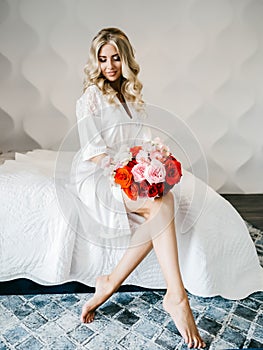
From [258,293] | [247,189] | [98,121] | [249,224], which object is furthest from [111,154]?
[247,189]

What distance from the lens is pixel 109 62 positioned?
220cm

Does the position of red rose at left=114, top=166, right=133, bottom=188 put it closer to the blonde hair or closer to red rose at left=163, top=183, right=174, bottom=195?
red rose at left=163, top=183, right=174, bottom=195

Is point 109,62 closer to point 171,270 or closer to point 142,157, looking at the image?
point 142,157

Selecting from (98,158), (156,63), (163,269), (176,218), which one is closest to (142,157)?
(98,158)

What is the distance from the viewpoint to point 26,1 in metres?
3.67

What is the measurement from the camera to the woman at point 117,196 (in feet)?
6.29

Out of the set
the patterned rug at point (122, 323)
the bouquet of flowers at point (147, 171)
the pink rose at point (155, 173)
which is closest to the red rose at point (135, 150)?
the bouquet of flowers at point (147, 171)

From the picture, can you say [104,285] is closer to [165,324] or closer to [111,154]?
[165,324]

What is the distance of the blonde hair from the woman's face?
17 millimetres

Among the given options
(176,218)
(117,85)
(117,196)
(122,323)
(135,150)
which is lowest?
(122,323)

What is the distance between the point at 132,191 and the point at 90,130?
369 mm

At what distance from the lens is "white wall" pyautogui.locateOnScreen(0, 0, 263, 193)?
148 inches

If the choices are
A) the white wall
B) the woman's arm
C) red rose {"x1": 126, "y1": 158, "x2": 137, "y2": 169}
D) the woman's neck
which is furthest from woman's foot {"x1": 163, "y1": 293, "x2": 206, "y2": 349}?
the white wall

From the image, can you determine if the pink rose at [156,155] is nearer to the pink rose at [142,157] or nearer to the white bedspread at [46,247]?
the pink rose at [142,157]
